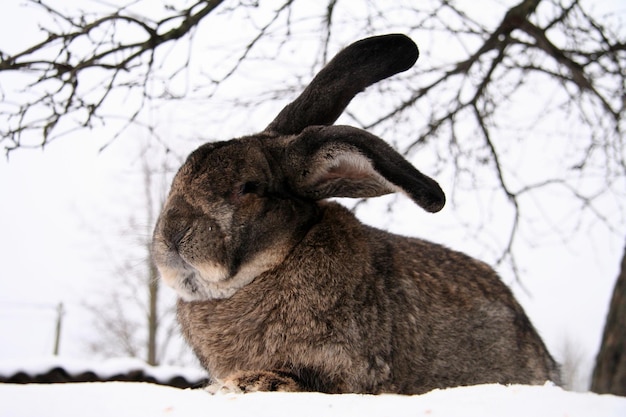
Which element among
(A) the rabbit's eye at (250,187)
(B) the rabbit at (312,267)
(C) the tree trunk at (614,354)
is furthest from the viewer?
(C) the tree trunk at (614,354)

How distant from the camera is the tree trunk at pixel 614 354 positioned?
7102mm

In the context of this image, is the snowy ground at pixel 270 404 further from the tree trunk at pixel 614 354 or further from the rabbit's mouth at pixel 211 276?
the tree trunk at pixel 614 354

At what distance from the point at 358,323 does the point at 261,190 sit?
2.72 ft

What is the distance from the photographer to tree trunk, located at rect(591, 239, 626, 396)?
23.3 ft

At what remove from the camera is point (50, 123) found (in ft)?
13.8

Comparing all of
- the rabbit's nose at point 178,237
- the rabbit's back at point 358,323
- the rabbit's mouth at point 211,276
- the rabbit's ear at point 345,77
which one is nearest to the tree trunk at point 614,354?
the rabbit's back at point 358,323

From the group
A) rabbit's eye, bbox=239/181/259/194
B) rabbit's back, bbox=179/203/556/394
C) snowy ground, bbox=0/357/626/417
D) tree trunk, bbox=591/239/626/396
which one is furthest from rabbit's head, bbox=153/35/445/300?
tree trunk, bbox=591/239/626/396

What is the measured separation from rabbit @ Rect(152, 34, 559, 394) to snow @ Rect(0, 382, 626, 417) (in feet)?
2.46

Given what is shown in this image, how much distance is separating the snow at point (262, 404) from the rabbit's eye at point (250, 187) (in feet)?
4.21

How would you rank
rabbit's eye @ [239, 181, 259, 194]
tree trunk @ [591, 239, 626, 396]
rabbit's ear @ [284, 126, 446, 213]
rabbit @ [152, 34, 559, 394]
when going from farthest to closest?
tree trunk @ [591, 239, 626, 396] → rabbit's eye @ [239, 181, 259, 194] → rabbit @ [152, 34, 559, 394] → rabbit's ear @ [284, 126, 446, 213]

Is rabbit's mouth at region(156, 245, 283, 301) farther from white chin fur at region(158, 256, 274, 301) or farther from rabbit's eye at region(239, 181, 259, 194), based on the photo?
rabbit's eye at region(239, 181, 259, 194)

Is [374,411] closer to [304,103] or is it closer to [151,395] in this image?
[151,395]

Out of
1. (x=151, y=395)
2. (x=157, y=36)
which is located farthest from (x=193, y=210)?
(x=157, y=36)

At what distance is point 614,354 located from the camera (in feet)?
23.6
